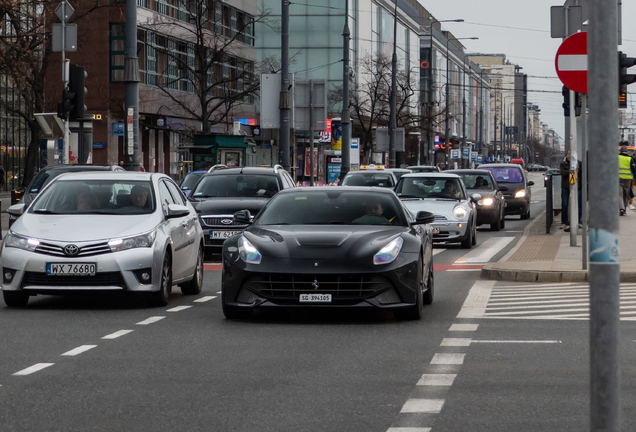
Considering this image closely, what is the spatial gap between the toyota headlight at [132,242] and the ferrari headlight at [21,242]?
771 millimetres

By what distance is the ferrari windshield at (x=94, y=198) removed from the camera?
13.5m

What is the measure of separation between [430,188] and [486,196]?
4.99 metres

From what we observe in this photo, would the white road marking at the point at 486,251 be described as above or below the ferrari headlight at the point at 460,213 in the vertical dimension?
below

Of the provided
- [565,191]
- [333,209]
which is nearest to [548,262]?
[333,209]

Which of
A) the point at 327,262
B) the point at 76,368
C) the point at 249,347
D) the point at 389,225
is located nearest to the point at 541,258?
the point at 389,225

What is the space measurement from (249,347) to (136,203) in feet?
14.4

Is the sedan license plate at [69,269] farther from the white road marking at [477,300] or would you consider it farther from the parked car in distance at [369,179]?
the parked car in distance at [369,179]

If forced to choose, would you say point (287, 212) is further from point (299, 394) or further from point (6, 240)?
point (299, 394)

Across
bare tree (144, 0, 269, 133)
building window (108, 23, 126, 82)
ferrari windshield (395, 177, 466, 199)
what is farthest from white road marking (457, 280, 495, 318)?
building window (108, 23, 126, 82)

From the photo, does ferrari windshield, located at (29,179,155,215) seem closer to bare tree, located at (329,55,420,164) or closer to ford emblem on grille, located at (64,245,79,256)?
ford emblem on grille, located at (64,245,79,256)

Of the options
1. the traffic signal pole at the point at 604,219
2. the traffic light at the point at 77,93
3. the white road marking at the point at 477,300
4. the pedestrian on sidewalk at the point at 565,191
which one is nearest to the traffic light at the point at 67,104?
the traffic light at the point at 77,93

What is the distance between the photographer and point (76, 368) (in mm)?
8586

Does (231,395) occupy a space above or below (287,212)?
below

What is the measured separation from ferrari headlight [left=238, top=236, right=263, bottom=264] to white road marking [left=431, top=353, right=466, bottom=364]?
2623mm
